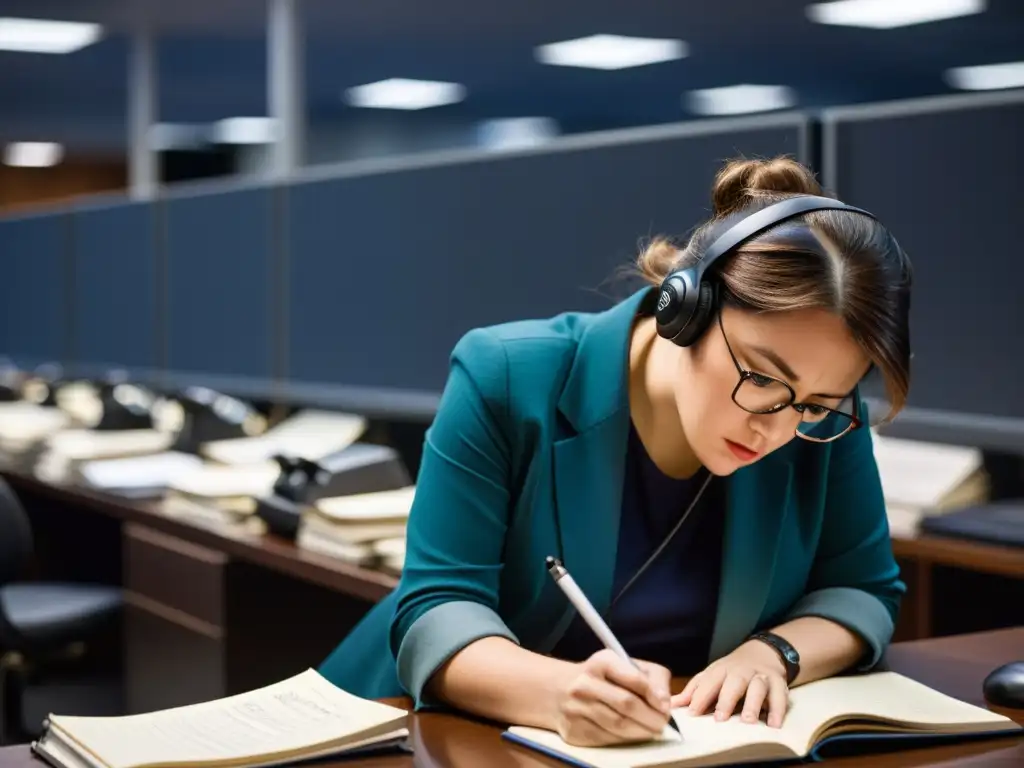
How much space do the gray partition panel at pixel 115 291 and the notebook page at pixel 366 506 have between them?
1762 mm

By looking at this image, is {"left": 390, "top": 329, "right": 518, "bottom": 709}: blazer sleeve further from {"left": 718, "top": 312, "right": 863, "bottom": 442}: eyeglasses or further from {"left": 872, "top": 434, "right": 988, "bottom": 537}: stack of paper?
{"left": 872, "top": 434, "right": 988, "bottom": 537}: stack of paper

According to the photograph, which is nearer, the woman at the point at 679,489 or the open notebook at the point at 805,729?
the open notebook at the point at 805,729

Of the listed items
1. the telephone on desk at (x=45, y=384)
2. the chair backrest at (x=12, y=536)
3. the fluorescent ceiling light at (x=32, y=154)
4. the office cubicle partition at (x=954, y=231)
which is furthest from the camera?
the fluorescent ceiling light at (x=32, y=154)

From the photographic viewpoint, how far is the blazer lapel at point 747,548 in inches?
49.7

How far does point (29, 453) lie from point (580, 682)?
96.3 inches

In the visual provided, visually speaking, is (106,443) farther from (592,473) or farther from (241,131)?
(241,131)

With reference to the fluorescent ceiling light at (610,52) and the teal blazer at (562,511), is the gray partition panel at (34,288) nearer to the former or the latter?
the teal blazer at (562,511)

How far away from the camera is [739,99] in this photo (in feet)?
32.4

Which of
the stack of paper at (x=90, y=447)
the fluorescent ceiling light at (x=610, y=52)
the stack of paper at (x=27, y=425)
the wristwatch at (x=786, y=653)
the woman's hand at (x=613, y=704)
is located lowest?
the stack of paper at (x=27, y=425)

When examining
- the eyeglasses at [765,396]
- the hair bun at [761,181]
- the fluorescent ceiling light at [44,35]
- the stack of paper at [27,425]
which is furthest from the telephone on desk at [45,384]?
the eyeglasses at [765,396]

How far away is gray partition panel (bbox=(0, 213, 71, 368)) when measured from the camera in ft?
13.8

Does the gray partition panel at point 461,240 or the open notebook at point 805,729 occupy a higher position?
the gray partition panel at point 461,240

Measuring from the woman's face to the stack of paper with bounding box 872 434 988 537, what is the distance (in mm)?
606

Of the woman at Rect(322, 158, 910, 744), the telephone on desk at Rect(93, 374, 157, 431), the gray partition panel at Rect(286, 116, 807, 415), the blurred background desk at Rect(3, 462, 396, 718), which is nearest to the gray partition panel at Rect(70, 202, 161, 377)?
the telephone on desk at Rect(93, 374, 157, 431)
